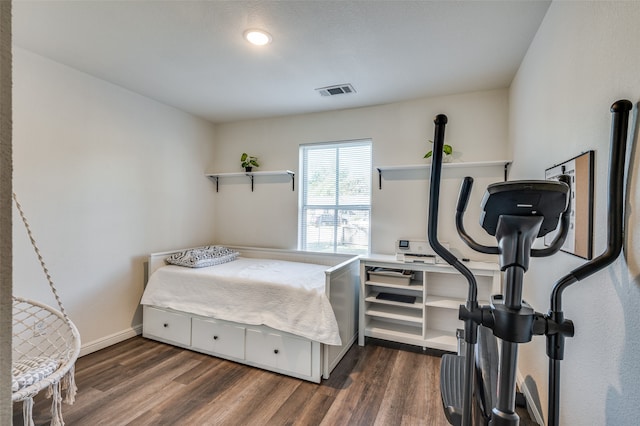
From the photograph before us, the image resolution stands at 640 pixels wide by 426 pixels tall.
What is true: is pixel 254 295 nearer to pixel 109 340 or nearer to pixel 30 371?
pixel 30 371

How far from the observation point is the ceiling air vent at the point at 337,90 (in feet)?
9.36

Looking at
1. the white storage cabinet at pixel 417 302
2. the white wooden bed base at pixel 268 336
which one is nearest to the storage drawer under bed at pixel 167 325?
the white wooden bed base at pixel 268 336

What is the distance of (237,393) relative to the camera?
2.15m

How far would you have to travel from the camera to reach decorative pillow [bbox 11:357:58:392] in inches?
58.2

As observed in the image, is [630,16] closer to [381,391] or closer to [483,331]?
[483,331]

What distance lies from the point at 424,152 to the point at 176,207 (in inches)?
112

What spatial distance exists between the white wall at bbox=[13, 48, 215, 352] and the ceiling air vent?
1.80 meters

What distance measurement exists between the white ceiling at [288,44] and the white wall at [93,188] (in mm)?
265

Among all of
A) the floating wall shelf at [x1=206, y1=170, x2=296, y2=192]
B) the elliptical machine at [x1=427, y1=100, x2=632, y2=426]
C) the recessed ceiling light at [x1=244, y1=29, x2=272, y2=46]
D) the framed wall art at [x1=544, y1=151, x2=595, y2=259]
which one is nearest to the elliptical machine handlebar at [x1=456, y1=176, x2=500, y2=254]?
the elliptical machine at [x1=427, y1=100, x2=632, y2=426]

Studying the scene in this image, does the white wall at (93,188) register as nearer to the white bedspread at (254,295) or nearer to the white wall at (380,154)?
the white bedspread at (254,295)

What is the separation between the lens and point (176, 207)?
3.56m

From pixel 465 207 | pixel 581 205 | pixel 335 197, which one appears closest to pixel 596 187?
pixel 581 205

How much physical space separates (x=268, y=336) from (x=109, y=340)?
1.63 m

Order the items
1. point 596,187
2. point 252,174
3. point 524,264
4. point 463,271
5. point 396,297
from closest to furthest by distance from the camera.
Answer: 1. point 524,264
2. point 463,271
3. point 596,187
4. point 396,297
5. point 252,174
